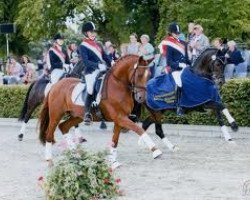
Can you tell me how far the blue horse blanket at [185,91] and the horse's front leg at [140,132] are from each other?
2.69m

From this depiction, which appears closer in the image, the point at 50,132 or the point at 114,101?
the point at 114,101

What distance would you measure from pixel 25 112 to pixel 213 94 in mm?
5769

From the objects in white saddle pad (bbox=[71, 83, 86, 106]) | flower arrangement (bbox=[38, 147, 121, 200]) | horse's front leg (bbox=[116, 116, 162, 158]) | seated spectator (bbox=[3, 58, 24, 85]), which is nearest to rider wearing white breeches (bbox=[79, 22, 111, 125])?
white saddle pad (bbox=[71, 83, 86, 106])

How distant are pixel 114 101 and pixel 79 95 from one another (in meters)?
0.97

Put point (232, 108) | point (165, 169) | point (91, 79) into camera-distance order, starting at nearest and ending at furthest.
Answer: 1. point (165, 169)
2. point (91, 79)
3. point (232, 108)

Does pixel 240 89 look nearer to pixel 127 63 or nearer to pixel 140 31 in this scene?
pixel 127 63

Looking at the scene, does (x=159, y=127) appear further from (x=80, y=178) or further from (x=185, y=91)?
(x=80, y=178)

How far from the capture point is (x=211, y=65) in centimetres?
1539

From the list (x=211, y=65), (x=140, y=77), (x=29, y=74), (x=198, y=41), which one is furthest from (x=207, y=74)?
(x=29, y=74)

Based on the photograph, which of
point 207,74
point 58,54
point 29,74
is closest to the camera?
point 207,74

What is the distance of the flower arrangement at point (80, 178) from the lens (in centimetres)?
880

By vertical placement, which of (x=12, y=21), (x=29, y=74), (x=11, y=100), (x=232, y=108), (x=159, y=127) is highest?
(x=159, y=127)

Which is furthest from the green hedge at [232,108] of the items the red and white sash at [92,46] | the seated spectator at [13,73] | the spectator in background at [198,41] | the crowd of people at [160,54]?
the seated spectator at [13,73]

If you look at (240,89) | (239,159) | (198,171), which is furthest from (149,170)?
(240,89)
